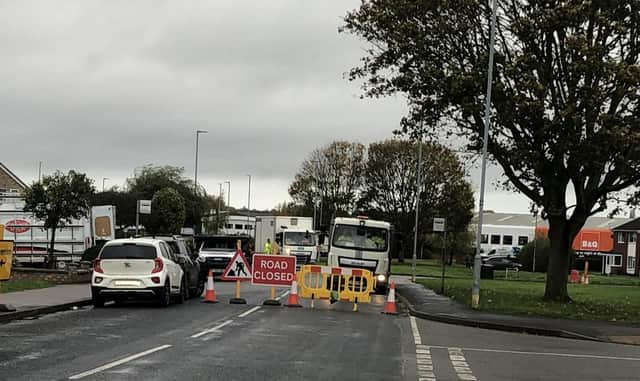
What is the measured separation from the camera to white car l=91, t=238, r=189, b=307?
72.4 ft

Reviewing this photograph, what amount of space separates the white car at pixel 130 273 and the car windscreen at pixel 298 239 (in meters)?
30.3

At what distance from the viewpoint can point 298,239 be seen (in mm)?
53219

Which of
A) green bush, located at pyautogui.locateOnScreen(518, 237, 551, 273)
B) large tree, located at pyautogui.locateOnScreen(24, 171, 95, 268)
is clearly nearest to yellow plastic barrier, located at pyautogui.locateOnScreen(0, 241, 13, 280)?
large tree, located at pyautogui.locateOnScreen(24, 171, 95, 268)

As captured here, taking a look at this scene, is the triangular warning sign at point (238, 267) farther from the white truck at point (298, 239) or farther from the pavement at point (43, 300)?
the white truck at point (298, 239)

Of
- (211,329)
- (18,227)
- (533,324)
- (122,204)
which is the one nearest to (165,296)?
(211,329)

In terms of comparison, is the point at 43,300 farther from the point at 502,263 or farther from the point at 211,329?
the point at 502,263

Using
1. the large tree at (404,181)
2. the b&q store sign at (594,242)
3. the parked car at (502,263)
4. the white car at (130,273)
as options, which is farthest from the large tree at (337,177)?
the white car at (130,273)

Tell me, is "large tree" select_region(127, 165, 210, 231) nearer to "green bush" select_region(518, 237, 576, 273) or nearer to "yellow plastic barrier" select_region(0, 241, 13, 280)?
"green bush" select_region(518, 237, 576, 273)

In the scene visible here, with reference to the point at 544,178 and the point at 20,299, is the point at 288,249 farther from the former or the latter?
the point at 20,299

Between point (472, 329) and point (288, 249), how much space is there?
32148 mm

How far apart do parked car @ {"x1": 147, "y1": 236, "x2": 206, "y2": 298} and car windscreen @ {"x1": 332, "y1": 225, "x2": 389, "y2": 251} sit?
5.24m

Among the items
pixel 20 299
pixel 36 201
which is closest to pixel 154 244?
pixel 20 299

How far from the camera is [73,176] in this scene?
35031 mm

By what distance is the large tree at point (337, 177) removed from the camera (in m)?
85.7
